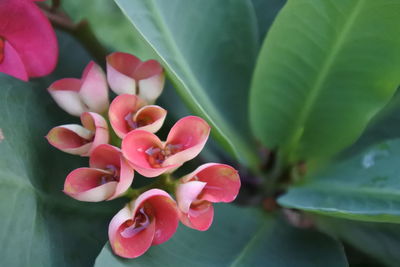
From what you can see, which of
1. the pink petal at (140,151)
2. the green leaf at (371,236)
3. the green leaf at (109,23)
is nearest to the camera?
the pink petal at (140,151)

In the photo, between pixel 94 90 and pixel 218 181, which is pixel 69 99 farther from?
pixel 218 181

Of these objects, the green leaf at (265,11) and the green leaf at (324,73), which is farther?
the green leaf at (265,11)

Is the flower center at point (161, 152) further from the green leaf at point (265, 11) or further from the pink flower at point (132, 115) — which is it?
the green leaf at point (265, 11)

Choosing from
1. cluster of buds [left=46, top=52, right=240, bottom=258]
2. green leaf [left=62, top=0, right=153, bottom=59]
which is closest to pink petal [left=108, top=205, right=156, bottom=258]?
cluster of buds [left=46, top=52, right=240, bottom=258]

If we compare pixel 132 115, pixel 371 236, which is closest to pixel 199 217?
pixel 132 115

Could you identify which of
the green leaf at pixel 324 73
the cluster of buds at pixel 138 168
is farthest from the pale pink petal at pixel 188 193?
the green leaf at pixel 324 73

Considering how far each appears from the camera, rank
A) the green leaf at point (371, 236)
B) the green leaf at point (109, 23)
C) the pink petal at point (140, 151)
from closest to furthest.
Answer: the pink petal at point (140, 151) < the green leaf at point (371, 236) < the green leaf at point (109, 23)

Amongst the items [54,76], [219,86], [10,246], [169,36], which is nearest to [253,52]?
[219,86]
